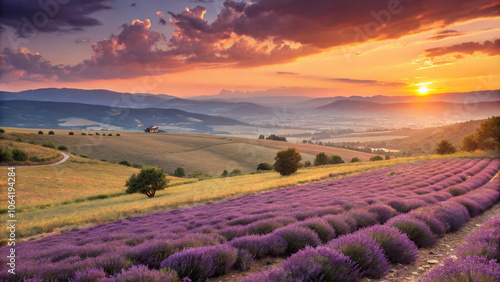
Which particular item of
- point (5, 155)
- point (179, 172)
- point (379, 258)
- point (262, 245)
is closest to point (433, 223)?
point (379, 258)

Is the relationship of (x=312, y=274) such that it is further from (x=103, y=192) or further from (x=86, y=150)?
(x=86, y=150)

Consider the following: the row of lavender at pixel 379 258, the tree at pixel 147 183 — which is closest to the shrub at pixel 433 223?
the row of lavender at pixel 379 258

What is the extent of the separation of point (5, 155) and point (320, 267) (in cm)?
5994

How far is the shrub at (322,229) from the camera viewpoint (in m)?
5.62

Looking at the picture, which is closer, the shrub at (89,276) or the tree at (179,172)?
the shrub at (89,276)

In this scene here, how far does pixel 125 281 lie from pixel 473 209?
35.6 feet

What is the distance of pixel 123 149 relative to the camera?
85750 millimetres

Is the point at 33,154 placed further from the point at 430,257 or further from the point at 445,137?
the point at 445,137

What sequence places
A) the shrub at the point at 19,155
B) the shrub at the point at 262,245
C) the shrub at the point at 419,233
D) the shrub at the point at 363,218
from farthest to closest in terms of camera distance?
1. the shrub at the point at 19,155
2. the shrub at the point at 363,218
3. the shrub at the point at 419,233
4. the shrub at the point at 262,245

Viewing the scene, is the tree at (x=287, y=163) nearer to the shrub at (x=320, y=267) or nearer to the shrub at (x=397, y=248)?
the shrub at (x=397, y=248)

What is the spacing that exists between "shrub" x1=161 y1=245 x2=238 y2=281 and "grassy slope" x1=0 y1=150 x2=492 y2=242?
1610 centimetres

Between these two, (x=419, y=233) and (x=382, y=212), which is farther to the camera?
(x=382, y=212)

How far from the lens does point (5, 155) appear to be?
45.4 meters

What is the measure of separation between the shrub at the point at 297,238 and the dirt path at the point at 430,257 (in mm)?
1403
